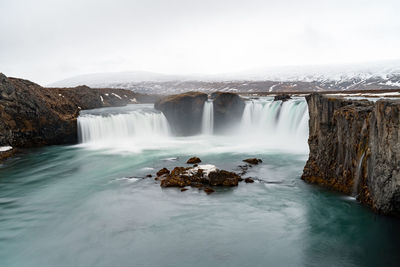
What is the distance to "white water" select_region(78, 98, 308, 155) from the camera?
1062 inches

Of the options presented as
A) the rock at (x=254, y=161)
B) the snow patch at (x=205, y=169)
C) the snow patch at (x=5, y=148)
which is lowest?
the rock at (x=254, y=161)

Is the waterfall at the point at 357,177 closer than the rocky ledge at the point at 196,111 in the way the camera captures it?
Yes

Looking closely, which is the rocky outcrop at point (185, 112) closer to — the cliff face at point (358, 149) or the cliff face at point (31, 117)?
the cliff face at point (31, 117)

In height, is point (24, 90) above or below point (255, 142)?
above

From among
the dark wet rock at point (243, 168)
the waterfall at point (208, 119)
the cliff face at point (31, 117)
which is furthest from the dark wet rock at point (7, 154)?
the waterfall at point (208, 119)

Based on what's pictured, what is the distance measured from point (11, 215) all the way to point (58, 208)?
2.05 m

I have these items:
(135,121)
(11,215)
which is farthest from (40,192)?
(135,121)

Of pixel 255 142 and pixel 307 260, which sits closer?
pixel 307 260

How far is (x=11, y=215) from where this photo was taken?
43.4 feet

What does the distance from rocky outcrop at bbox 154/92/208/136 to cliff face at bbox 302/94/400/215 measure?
21695 millimetres

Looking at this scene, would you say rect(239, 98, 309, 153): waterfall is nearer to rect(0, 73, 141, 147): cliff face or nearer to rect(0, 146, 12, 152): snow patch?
rect(0, 73, 141, 147): cliff face

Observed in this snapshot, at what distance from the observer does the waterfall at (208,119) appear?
120ft

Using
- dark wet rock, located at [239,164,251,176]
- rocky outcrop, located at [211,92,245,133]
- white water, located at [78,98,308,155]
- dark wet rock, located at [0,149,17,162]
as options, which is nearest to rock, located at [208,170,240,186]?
dark wet rock, located at [239,164,251,176]

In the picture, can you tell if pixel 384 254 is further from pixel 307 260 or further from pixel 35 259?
pixel 35 259
